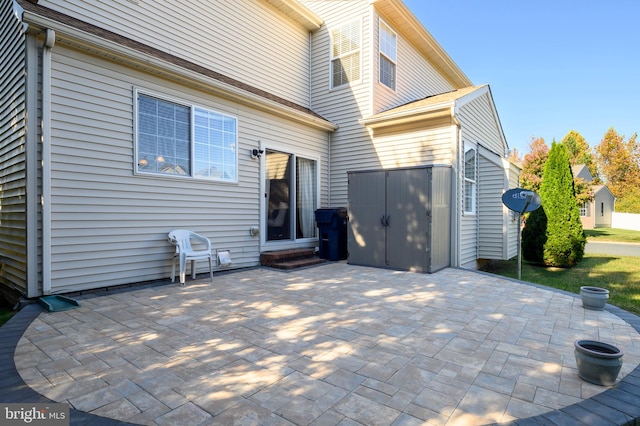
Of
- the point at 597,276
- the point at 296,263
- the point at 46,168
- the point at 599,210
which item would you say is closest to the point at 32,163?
the point at 46,168

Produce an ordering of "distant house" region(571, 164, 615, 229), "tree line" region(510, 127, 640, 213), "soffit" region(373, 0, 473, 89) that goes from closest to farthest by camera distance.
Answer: "soffit" region(373, 0, 473, 89), "distant house" region(571, 164, 615, 229), "tree line" region(510, 127, 640, 213)

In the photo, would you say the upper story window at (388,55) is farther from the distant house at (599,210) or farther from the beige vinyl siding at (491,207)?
the distant house at (599,210)

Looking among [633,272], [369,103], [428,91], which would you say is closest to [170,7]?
[369,103]

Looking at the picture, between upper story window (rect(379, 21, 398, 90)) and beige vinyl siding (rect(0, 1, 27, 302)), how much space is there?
7.11m

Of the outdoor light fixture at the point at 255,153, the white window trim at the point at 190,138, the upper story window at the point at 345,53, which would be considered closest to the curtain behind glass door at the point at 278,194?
the outdoor light fixture at the point at 255,153

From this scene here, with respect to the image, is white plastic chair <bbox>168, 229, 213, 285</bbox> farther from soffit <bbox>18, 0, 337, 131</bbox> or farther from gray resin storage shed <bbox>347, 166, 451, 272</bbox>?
gray resin storage shed <bbox>347, 166, 451, 272</bbox>

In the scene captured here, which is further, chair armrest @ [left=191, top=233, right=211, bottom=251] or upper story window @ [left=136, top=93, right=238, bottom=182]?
chair armrest @ [left=191, top=233, right=211, bottom=251]

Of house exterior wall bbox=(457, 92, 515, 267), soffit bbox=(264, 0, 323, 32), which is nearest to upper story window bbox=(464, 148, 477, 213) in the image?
house exterior wall bbox=(457, 92, 515, 267)

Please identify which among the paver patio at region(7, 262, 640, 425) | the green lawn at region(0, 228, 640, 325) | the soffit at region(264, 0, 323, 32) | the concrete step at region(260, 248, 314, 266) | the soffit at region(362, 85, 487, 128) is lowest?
the green lawn at region(0, 228, 640, 325)

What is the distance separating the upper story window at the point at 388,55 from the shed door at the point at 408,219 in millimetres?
3512

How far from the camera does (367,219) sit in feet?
22.4

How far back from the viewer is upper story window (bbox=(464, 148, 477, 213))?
7.52 meters

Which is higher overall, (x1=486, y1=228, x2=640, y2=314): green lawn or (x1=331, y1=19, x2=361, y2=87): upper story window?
(x1=331, y1=19, x2=361, y2=87): upper story window

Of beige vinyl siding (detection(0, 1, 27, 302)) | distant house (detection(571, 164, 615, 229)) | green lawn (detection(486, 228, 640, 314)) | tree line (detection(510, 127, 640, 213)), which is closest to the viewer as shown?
beige vinyl siding (detection(0, 1, 27, 302))
